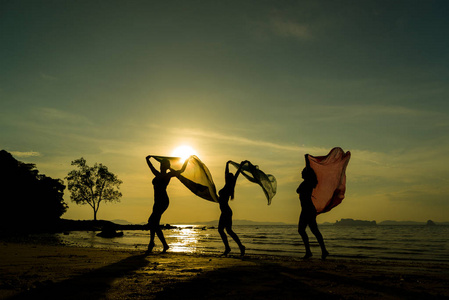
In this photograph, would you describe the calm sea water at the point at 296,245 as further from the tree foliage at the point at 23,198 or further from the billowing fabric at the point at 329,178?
the tree foliage at the point at 23,198

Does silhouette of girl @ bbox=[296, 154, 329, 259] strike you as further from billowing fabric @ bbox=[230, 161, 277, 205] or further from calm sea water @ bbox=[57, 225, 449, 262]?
calm sea water @ bbox=[57, 225, 449, 262]

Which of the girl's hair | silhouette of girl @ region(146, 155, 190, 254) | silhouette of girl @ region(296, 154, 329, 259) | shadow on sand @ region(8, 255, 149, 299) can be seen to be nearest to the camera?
shadow on sand @ region(8, 255, 149, 299)

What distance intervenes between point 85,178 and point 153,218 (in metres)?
48.1

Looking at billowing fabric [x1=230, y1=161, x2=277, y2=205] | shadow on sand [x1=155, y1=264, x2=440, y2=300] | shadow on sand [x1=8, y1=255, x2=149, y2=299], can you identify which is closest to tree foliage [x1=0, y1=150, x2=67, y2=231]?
billowing fabric [x1=230, y1=161, x2=277, y2=205]

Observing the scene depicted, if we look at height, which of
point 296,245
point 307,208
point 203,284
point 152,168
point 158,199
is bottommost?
point 296,245

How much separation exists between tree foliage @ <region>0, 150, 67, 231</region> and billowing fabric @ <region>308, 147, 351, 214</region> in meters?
37.0

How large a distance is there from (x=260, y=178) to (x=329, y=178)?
2201 millimetres

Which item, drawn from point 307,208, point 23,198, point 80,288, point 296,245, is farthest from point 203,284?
point 23,198

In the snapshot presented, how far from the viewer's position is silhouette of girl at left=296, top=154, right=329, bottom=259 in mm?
9273

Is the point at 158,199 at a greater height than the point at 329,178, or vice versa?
the point at 329,178

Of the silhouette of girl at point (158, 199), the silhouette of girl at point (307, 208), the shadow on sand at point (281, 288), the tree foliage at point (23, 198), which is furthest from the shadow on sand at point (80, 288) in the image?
the tree foliage at point (23, 198)

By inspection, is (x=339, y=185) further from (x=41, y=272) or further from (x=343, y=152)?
(x=41, y=272)

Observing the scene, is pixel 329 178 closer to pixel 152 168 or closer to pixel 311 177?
pixel 311 177

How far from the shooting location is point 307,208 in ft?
30.6
